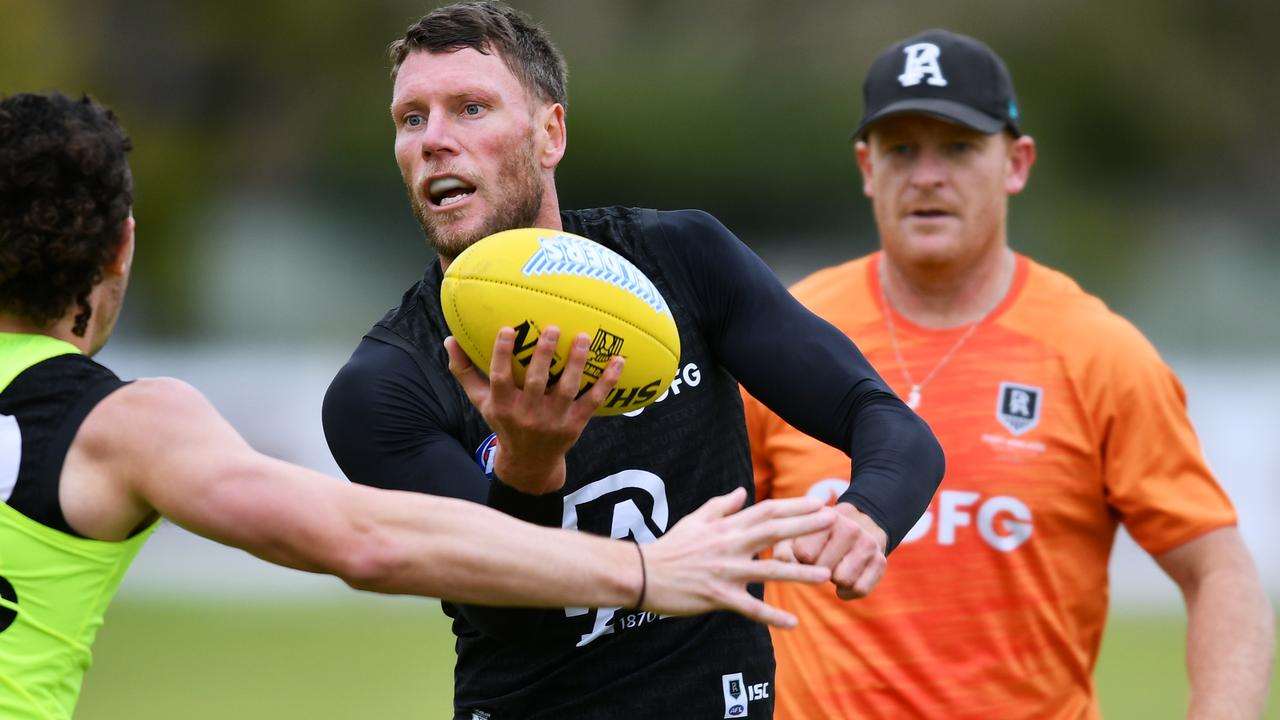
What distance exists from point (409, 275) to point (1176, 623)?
50.7 feet

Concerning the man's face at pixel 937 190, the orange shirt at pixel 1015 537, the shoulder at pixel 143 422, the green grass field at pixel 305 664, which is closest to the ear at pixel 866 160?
the man's face at pixel 937 190

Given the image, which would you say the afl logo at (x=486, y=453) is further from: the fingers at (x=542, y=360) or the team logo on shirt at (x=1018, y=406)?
the team logo on shirt at (x=1018, y=406)

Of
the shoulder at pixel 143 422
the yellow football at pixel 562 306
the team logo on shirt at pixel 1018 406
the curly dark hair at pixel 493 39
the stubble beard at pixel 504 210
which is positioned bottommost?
the shoulder at pixel 143 422

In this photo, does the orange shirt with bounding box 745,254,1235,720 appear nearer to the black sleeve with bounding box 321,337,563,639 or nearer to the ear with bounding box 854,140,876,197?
the ear with bounding box 854,140,876,197

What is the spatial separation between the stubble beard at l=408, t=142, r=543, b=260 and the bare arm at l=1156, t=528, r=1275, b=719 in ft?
7.80

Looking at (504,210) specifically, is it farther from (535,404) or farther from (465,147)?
(535,404)

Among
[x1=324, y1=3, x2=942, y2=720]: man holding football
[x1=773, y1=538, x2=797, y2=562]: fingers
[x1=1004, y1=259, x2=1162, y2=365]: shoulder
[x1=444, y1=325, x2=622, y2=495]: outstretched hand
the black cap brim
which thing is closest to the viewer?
[x1=444, y1=325, x2=622, y2=495]: outstretched hand

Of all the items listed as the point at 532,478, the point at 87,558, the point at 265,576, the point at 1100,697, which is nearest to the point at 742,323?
the point at 532,478

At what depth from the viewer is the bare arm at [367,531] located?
3.28 m

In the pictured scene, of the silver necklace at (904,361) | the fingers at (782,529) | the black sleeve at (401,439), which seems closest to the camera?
the fingers at (782,529)

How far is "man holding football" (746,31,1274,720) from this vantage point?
507 centimetres

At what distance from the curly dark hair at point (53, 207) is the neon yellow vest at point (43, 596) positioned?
0.36ft

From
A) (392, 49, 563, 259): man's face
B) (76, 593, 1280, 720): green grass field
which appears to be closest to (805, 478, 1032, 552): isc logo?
(392, 49, 563, 259): man's face

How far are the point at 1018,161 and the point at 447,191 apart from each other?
2537 mm
